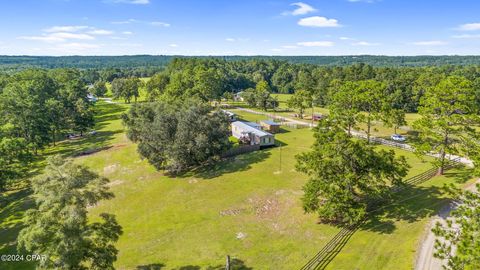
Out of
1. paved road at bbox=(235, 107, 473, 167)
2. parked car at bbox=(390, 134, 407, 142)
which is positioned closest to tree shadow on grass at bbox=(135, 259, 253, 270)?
paved road at bbox=(235, 107, 473, 167)

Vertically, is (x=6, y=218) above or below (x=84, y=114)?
below

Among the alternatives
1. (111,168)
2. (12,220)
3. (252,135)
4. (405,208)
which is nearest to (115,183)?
(111,168)

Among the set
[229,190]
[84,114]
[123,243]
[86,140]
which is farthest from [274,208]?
[84,114]

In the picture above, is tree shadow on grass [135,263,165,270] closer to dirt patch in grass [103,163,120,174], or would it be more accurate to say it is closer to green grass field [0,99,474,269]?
green grass field [0,99,474,269]

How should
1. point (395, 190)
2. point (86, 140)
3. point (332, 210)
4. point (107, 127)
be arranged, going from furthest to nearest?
point (107, 127) → point (86, 140) → point (395, 190) → point (332, 210)

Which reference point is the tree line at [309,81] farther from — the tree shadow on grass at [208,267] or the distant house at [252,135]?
the tree shadow on grass at [208,267]

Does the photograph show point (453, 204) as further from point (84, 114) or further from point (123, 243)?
point (84, 114)
